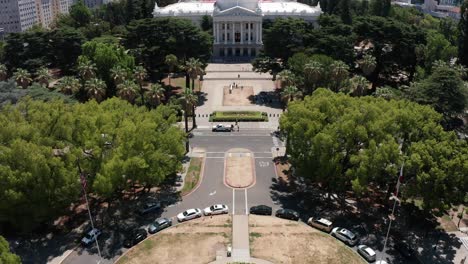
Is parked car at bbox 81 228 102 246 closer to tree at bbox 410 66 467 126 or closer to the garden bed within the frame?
the garden bed

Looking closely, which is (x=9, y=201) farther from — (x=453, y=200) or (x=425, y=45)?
(x=425, y=45)

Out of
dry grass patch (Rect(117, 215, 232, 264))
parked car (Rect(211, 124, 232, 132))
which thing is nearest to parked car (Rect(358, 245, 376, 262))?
dry grass patch (Rect(117, 215, 232, 264))

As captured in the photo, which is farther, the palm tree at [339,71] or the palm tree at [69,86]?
the palm tree at [339,71]

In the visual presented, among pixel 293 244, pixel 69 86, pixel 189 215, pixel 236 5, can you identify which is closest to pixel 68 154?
pixel 189 215

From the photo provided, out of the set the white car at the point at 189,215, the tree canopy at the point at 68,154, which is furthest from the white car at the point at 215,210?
the tree canopy at the point at 68,154

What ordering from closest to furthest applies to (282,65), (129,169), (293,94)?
(129,169) → (293,94) → (282,65)

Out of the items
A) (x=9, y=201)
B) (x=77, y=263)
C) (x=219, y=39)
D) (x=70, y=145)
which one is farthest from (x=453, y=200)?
(x=219, y=39)

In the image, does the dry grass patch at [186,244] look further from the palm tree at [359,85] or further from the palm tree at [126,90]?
the palm tree at [359,85]
